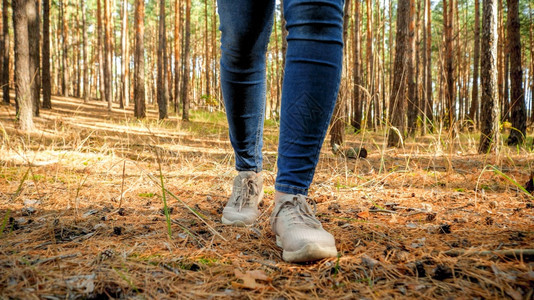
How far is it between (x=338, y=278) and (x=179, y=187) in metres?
1.77

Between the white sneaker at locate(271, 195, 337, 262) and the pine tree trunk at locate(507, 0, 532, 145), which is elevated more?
the pine tree trunk at locate(507, 0, 532, 145)

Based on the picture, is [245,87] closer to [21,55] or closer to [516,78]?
[21,55]

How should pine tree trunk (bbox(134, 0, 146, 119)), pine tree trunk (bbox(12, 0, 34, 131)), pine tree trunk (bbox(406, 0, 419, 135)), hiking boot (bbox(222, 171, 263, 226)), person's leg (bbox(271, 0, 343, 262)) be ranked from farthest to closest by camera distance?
pine tree trunk (bbox(134, 0, 146, 119))
pine tree trunk (bbox(406, 0, 419, 135))
pine tree trunk (bbox(12, 0, 34, 131))
hiking boot (bbox(222, 171, 263, 226))
person's leg (bbox(271, 0, 343, 262))

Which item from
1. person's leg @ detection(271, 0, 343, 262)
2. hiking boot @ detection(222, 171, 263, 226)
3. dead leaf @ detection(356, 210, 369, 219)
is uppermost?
person's leg @ detection(271, 0, 343, 262)

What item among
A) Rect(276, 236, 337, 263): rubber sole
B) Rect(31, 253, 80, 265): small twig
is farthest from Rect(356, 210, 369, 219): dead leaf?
Rect(31, 253, 80, 265): small twig

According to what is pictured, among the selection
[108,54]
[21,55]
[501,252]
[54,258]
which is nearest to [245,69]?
[54,258]

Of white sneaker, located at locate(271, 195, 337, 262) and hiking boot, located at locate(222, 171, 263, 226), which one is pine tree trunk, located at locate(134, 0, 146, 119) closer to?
hiking boot, located at locate(222, 171, 263, 226)

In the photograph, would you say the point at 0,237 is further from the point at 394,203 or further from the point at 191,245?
the point at 394,203

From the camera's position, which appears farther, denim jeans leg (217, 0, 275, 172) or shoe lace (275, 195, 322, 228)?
denim jeans leg (217, 0, 275, 172)

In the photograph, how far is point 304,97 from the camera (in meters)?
1.13

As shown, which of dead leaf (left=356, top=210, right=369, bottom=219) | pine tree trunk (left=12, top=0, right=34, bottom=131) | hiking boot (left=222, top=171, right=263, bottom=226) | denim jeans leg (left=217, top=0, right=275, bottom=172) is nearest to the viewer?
denim jeans leg (left=217, top=0, right=275, bottom=172)

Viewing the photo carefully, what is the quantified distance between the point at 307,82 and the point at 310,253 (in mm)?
550

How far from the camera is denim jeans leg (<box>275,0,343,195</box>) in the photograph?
1.11 metres

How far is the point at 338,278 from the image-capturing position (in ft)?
2.99
